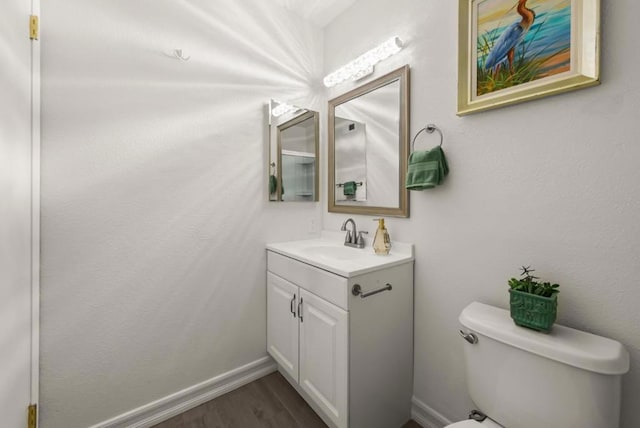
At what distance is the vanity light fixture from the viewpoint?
4.91 feet

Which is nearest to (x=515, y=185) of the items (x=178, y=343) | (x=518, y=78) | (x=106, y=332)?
(x=518, y=78)

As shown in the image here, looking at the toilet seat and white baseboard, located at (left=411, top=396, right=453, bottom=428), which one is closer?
the toilet seat

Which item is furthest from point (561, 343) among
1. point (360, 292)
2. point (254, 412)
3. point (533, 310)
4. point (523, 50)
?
point (254, 412)

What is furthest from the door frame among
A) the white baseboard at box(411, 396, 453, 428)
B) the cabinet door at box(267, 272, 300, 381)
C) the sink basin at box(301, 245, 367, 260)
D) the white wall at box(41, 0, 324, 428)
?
the white baseboard at box(411, 396, 453, 428)

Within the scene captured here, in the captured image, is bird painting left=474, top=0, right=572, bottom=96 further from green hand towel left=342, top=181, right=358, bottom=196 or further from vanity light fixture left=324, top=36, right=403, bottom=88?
green hand towel left=342, top=181, right=358, bottom=196

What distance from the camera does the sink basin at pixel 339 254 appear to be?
4.07 feet

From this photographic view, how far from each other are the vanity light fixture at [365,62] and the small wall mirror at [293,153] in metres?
0.31

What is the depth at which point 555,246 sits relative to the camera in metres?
1.00

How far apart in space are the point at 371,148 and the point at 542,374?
132cm

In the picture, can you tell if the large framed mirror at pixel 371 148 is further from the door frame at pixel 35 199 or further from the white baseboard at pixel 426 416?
the door frame at pixel 35 199

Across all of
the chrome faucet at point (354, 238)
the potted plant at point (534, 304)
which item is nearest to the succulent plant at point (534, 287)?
the potted plant at point (534, 304)

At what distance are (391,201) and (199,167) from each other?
1151 millimetres

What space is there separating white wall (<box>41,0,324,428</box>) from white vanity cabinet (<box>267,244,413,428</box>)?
17.5 inches

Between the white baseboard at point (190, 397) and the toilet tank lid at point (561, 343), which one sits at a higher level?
the toilet tank lid at point (561, 343)
